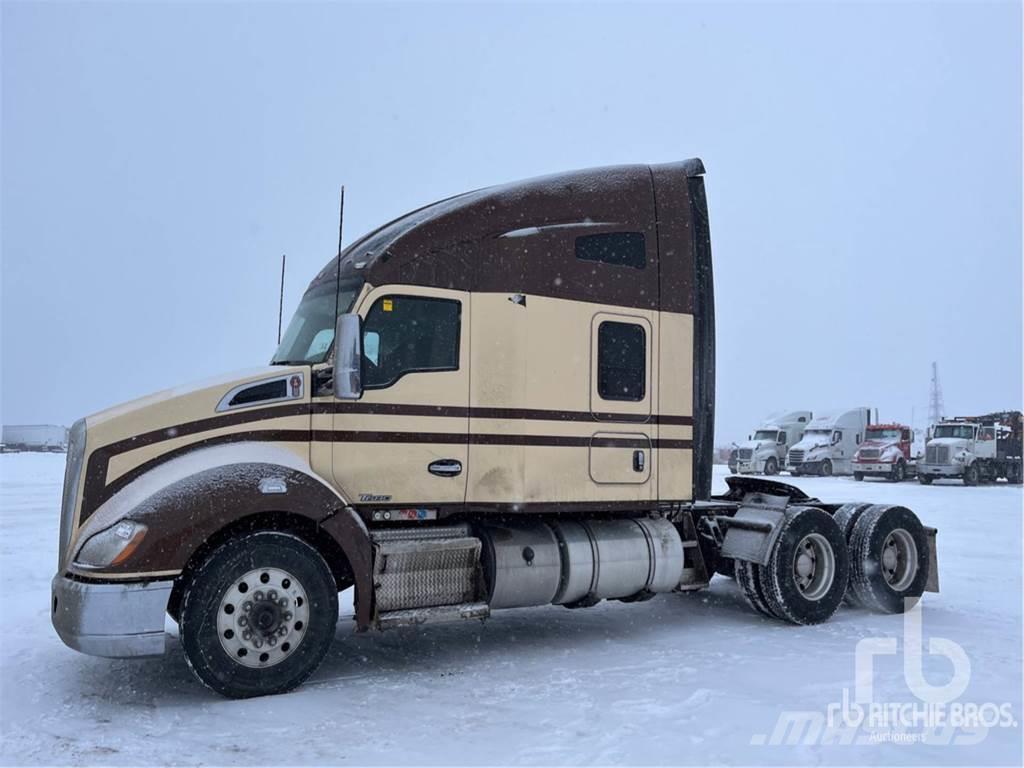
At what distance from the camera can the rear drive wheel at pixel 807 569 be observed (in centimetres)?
870

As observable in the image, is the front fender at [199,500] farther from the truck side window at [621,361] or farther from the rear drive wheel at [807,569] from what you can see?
the rear drive wheel at [807,569]

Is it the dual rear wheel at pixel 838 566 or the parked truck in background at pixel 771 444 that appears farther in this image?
the parked truck in background at pixel 771 444

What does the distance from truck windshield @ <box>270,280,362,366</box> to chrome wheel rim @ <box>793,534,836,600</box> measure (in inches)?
197

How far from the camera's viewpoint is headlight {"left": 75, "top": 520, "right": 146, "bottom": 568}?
235 inches

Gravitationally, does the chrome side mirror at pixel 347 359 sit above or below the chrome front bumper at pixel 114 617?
above

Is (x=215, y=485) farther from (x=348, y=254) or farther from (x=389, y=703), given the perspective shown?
(x=348, y=254)

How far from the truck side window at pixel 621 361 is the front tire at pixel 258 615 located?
302 centimetres

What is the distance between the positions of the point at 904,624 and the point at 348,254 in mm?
6377

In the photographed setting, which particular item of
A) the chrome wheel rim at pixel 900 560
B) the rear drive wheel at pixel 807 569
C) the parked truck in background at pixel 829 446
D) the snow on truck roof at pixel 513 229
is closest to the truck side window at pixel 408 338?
the snow on truck roof at pixel 513 229

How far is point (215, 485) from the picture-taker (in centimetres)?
625

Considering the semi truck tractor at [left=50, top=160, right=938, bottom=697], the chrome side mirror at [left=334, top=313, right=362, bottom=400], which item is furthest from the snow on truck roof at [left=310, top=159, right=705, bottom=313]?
the chrome side mirror at [left=334, top=313, right=362, bottom=400]

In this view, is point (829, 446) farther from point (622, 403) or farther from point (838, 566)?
point (622, 403)

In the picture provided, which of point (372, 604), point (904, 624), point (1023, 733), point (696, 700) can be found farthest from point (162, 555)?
point (904, 624)

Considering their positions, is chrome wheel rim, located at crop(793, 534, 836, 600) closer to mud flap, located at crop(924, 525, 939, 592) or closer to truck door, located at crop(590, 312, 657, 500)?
mud flap, located at crop(924, 525, 939, 592)
